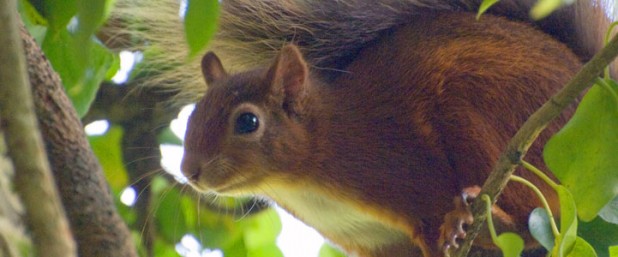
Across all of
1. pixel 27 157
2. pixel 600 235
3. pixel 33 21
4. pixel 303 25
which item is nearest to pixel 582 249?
pixel 600 235

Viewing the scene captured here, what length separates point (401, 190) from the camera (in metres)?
2.17

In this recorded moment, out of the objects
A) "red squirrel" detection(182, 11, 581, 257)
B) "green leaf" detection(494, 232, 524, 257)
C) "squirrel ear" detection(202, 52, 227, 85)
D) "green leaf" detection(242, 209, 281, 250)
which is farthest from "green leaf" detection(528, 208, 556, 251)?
"green leaf" detection(242, 209, 281, 250)

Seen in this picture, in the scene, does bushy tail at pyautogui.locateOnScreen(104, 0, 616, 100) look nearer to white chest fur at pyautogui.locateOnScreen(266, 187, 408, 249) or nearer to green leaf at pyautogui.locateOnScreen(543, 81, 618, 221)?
white chest fur at pyautogui.locateOnScreen(266, 187, 408, 249)

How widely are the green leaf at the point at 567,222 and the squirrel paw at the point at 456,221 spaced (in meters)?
0.48

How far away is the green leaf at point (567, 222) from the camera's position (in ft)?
4.51

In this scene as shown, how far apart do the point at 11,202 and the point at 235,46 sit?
1.69 m

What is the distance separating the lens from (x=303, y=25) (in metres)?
2.56

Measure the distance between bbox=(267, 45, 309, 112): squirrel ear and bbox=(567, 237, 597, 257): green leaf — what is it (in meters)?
0.94

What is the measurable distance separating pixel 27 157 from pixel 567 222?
86cm

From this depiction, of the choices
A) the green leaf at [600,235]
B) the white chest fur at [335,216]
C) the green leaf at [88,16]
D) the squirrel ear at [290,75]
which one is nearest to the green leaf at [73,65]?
the green leaf at [88,16]

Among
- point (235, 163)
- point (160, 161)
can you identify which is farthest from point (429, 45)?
point (160, 161)

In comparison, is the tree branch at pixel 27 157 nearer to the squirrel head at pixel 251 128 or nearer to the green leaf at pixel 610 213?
the green leaf at pixel 610 213

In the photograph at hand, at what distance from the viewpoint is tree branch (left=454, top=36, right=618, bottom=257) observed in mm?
1352

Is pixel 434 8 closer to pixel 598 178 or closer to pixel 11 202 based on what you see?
pixel 598 178
